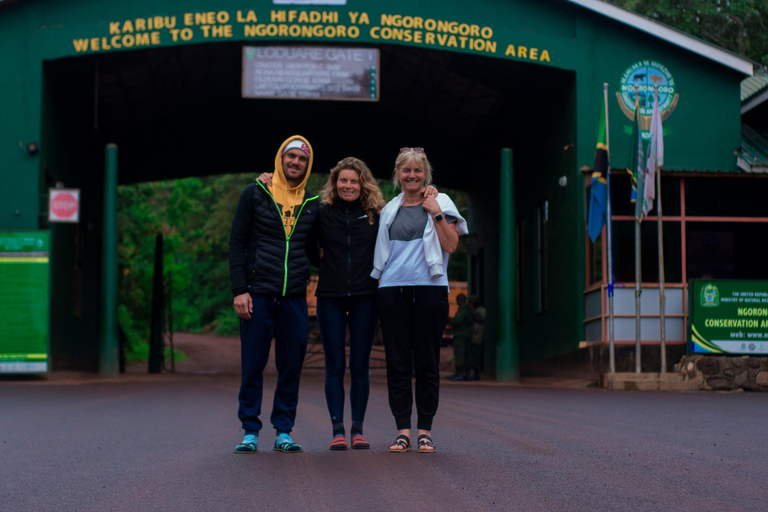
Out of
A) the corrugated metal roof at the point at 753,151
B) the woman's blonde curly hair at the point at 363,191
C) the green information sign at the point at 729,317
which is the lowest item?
the green information sign at the point at 729,317

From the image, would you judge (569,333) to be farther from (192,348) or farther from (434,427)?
(192,348)

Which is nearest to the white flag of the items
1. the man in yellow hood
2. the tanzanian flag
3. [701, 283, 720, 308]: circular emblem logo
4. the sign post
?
the tanzanian flag

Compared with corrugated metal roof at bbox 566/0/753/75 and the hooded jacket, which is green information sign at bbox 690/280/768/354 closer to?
corrugated metal roof at bbox 566/0/753/75

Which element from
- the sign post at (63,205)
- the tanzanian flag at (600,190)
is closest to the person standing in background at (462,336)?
the tanzanian flag at (600,190)

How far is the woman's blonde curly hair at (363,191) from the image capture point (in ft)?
20.9

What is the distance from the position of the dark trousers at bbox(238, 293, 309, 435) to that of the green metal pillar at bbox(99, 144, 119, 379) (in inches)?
528

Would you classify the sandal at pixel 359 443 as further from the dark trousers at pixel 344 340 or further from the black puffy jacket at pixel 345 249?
the black puffy jacket at pixel 345 249

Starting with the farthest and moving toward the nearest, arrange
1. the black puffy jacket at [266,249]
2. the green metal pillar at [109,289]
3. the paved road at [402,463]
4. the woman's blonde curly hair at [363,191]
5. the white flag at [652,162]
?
the green metal pillar at [109,289], the white flag at [652,162], the woman's blonde curly hair at [363,191], the black puffy jacket at [266,249], the paved road at [402,463]

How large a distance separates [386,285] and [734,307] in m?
10.6

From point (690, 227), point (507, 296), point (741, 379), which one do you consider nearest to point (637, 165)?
point (690, 227)

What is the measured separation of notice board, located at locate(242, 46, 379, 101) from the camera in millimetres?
18406

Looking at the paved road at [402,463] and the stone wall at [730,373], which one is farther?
the stone wall at [730,373]

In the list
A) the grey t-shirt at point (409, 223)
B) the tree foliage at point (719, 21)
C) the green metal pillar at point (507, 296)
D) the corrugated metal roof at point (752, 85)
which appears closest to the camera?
the grey t-shirt at point (409, 223)

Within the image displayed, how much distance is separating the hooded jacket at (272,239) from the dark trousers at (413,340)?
58 centimetres
